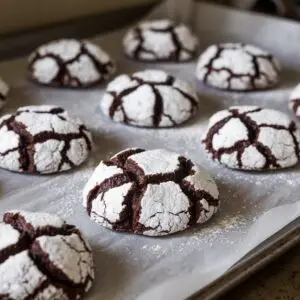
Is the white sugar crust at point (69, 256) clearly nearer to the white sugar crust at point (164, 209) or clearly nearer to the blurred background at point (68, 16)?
the white sugar crust at point (164, 209)

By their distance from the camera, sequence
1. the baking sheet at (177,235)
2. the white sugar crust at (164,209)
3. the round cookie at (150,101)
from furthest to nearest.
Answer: the round cookie at (150,101) → the white sugar crust at (164,209) → the baking sheet at (177,235)

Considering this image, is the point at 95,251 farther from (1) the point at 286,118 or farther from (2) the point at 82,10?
(2) the point at 82,10

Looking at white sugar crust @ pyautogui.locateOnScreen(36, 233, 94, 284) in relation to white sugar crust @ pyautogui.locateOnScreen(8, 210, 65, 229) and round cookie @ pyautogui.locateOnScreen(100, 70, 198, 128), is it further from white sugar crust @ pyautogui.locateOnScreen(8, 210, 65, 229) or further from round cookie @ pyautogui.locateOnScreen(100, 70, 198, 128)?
round cookie @ pyautogui.locateOnScreen(100, 70, 198, 128)

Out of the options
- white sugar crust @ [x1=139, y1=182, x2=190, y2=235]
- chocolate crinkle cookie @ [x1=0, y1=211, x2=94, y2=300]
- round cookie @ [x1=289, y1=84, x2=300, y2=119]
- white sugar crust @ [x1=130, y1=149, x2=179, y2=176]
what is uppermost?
chocolate crinkle cookie @ [x1=0, y1=211, x2=94, y2=300]

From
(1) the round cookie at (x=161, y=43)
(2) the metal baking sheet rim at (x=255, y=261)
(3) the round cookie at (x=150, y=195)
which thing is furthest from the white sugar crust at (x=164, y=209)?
(1) the round cookie at (x=161, y=43)

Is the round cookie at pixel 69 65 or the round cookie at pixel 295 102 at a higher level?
the round cookie at pixel 69 65

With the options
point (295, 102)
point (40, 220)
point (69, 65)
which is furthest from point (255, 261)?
point (69, 65)

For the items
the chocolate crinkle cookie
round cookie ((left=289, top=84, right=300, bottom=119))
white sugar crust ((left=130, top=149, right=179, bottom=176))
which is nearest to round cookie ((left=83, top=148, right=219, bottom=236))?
white sugar crust ((left=130, top=149, right=179, bottom=176))
